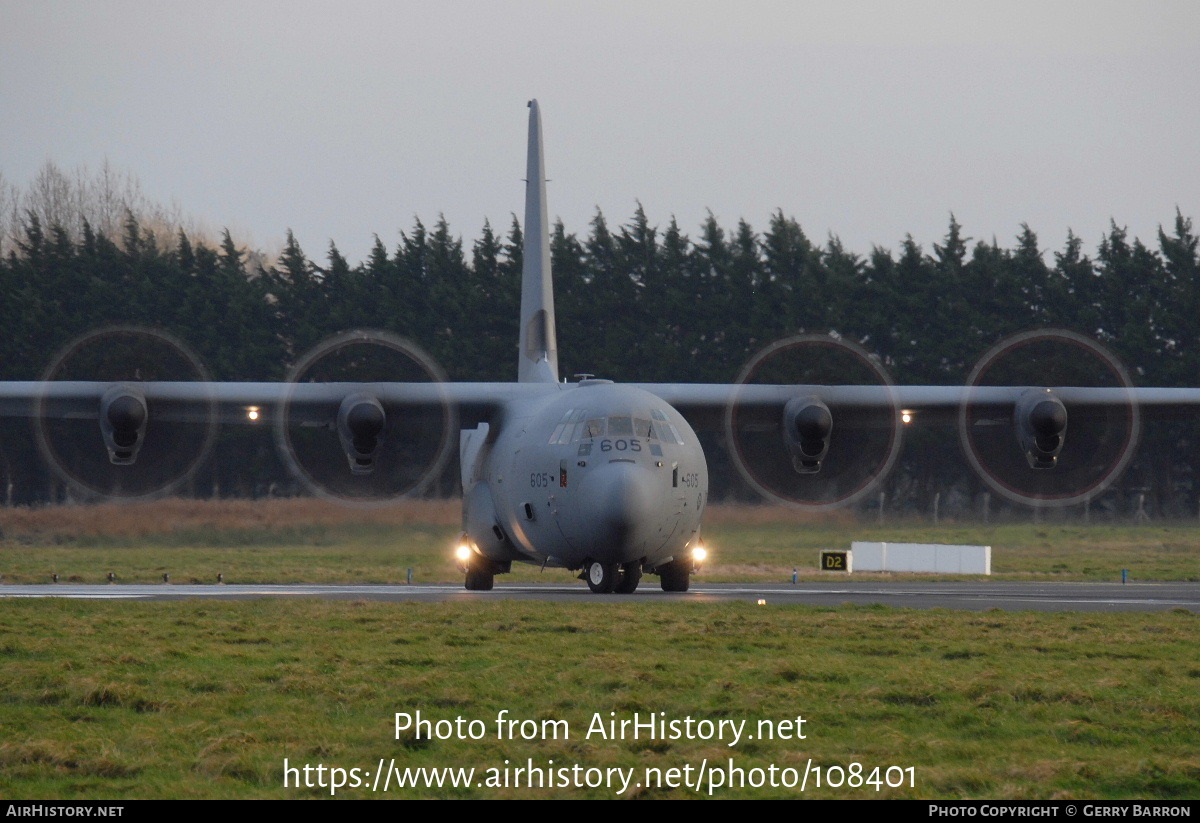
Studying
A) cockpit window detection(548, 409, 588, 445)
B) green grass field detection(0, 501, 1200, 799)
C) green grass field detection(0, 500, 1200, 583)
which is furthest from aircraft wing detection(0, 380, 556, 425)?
green grass field detection(0, 501, 1200, 799)

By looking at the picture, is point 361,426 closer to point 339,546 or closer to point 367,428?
point 367,428

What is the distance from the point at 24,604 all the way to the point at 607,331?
51.8 metres

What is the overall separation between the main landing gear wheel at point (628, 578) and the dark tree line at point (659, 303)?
37906mm

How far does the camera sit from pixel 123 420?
27188 mm

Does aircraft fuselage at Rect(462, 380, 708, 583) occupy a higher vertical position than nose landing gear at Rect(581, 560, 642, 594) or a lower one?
higher

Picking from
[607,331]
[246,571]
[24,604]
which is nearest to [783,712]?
[24,604]

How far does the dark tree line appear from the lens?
6775cm

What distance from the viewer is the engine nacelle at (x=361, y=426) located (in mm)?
27016

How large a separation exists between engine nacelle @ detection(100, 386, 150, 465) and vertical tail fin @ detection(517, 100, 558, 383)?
772cm

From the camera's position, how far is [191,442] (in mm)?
60094

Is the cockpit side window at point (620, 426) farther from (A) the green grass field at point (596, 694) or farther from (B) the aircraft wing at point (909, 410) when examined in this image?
(B) the aircraft wing at point (909, 410)

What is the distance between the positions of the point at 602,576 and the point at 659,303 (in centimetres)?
5122

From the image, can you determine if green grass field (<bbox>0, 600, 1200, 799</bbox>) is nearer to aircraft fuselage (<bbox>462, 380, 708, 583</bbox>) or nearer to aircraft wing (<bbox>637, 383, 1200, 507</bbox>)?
aircraft fuselage (<bbox>462, 380, 708, 583</bbox>)
